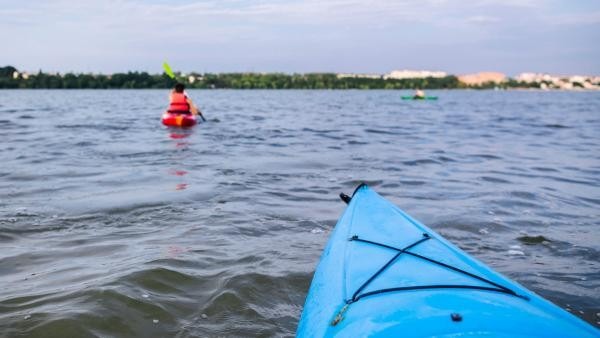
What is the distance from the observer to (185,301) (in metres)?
3.96

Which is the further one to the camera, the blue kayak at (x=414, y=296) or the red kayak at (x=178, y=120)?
the red kayak at (x=178, y=120)

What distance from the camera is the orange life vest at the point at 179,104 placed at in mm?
17688

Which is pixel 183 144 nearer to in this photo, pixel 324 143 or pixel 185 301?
pixel 324 143

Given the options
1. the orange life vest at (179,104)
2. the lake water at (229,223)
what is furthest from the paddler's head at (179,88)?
the lake water at (229,223)

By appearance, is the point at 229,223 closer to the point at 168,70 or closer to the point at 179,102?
the point at 179,102

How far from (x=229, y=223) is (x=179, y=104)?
12365mm

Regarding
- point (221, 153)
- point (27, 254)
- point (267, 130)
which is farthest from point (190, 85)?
point (27, 254)

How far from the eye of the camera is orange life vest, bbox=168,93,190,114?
17688 mm

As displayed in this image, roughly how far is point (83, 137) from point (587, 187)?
1264 centimetres

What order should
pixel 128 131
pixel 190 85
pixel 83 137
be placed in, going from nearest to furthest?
pixel 83 137 → pixel 128 131 → pixel 190 85

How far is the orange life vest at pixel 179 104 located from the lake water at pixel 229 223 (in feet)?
13.2

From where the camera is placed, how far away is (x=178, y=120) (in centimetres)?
1764

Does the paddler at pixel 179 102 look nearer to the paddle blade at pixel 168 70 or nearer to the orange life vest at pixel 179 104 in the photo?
the orange life vest at pixel 179 104

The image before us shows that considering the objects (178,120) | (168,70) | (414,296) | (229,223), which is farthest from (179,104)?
(414,296)
